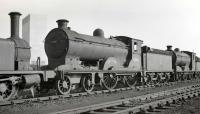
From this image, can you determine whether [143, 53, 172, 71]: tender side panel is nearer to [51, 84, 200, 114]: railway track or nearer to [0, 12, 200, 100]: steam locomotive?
[0, 12, 200, 100]: steam locomotive

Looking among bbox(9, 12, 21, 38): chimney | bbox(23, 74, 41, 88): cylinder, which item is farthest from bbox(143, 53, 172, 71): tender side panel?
bbox(9, 12, 21, 38): chimney

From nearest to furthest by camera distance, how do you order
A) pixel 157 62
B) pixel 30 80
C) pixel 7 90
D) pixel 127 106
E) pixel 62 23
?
1. pixel 127 106
2. pixel 7 90
3. pixel 30 80
4. pixel 62 23
5. pixel 157 62

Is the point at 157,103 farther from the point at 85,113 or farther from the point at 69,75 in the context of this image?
the point at 69,75

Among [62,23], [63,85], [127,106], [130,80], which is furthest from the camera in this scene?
[130,80]

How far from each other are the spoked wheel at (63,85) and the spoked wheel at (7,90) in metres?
2.19

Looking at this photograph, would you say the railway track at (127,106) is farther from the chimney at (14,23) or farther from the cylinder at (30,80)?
the chimney at (14,23)

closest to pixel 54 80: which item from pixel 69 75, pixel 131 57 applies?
pixel 69 75

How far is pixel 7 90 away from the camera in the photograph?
966cm

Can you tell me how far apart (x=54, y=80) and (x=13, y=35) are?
2839 millimetres

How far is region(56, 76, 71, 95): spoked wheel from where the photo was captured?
11.5 m

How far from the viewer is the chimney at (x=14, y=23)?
10227 mm

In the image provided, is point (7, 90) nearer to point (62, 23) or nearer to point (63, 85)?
point (63, 85)

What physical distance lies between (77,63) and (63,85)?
1.77m

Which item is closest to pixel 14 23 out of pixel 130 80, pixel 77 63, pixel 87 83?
pixel 77 63
